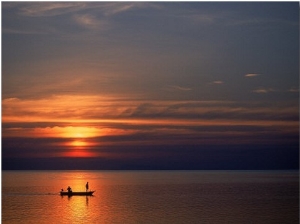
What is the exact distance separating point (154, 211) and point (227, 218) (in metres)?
2.67

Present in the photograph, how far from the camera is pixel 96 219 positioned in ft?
52.4

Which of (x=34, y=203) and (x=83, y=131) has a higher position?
(x=83, y=131)

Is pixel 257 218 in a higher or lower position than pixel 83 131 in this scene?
lower

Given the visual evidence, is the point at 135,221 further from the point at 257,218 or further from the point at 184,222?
the point at 257,218

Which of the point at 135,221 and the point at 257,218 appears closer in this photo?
the point at 135,221

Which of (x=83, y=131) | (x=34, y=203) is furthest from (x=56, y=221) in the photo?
(x=34, y=203)

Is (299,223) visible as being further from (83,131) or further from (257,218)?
(83,131)

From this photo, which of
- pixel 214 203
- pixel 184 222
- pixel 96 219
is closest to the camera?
pixel 184 222

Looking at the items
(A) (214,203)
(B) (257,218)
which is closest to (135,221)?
(B) (257,218)

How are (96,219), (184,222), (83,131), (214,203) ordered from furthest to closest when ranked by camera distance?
(214,203) < (83,131) < (96,219) < (184,222)

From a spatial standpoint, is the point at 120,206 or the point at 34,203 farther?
the point at 34,203

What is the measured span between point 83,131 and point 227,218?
251 inches

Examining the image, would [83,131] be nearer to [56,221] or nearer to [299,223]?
[56,221]

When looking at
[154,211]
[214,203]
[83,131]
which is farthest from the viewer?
[214,203]
